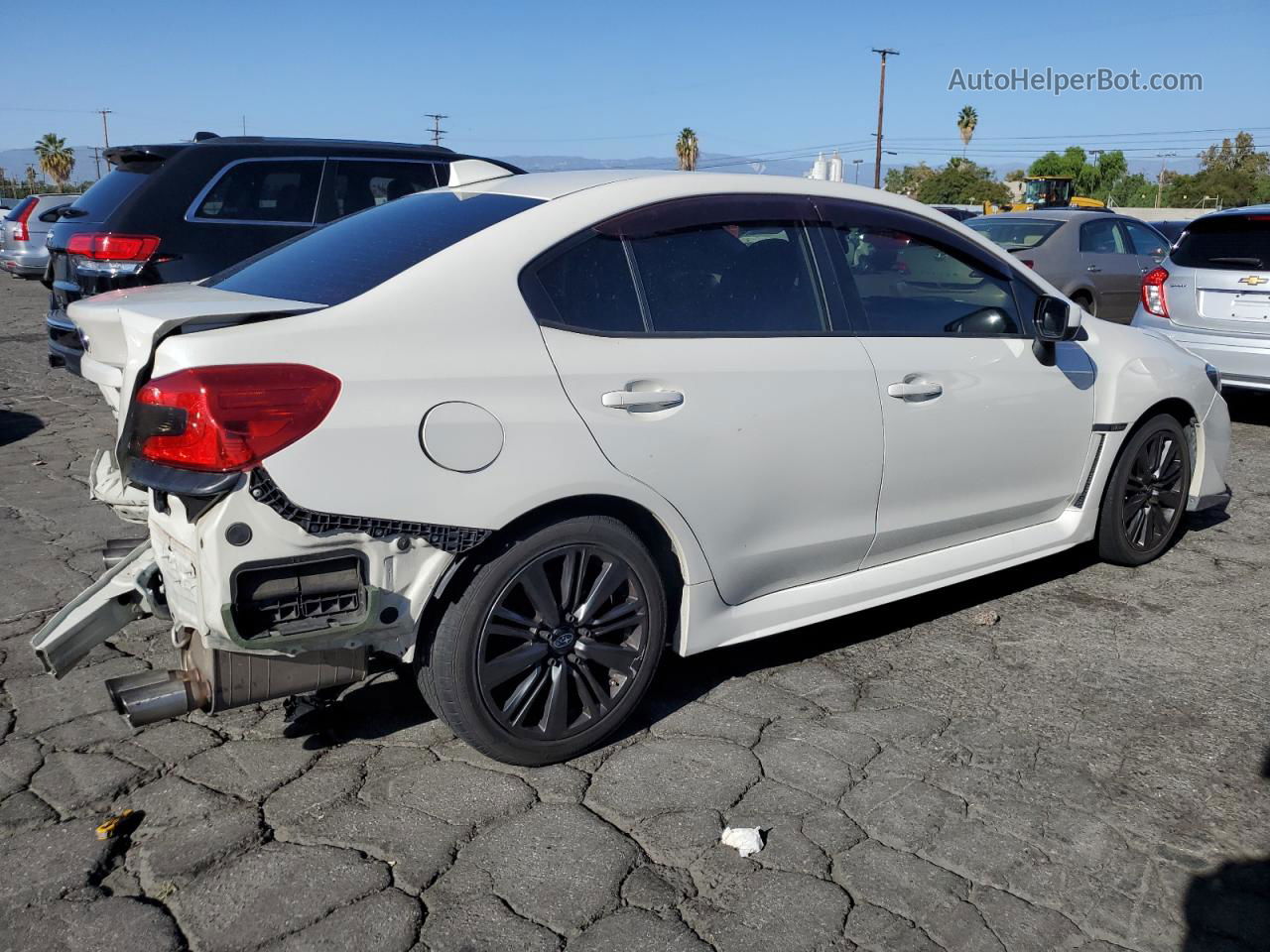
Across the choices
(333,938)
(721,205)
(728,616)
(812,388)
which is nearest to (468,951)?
(333,938)

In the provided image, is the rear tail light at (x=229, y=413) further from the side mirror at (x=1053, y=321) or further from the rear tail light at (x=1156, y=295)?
the rear tail light at (x=1156, y=295)

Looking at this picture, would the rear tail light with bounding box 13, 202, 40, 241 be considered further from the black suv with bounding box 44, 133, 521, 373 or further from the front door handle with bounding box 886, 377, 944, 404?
the front door handle with bounding box 886, 377, 944, 404

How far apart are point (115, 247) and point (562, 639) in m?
4.96

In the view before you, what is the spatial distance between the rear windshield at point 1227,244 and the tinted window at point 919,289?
4764 mm

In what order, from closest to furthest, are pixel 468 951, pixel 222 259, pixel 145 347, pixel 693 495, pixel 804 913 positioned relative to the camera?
pixel 468 951 < pixel 804 913 < pixel 145 347 < pixel 693 495 < pixel 222 259

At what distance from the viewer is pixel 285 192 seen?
7.73 metres

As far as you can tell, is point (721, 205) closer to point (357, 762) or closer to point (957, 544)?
point (957, 544)

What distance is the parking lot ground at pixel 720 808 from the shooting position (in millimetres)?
2717

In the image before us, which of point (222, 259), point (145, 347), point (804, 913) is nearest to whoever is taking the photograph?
point (804, 913)

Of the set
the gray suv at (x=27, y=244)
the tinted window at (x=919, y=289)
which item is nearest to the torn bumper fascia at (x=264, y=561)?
the tinted window at (x=919, y=289)

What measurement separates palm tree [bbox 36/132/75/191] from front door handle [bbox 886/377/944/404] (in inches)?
3488

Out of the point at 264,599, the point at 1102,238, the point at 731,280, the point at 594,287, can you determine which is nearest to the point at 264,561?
the point at 264,599

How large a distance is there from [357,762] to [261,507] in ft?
3.28

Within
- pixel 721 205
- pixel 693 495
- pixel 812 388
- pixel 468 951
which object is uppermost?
pixel 721 205
